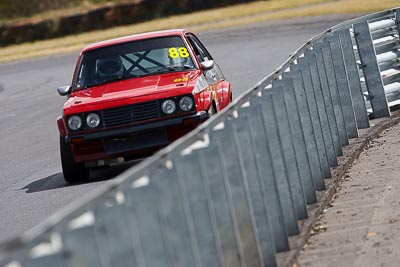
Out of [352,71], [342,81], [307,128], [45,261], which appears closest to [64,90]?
[352,71]

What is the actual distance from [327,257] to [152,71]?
7.12 meters

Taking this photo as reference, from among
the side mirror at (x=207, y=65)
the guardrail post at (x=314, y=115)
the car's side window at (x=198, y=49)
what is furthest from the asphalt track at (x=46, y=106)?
the guardrail post at (x=314, y=115)

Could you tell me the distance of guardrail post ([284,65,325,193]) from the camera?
34.3 feet

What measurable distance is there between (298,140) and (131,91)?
482 cm

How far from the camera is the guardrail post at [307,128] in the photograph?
10464 mm

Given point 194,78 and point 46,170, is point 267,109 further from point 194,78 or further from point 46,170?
point 46,170

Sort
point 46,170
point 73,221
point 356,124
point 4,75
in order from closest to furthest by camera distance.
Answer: point 73,221, point 356,124, point 46,170, point 4,75

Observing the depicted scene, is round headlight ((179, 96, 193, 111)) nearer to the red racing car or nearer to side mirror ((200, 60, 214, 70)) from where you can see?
the red racing car

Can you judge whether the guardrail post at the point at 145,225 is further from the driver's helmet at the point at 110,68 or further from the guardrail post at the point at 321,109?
the driver's helmet at the point at 110,68

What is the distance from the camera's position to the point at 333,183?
1133 cm

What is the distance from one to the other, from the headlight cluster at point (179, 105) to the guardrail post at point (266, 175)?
556 centimetres

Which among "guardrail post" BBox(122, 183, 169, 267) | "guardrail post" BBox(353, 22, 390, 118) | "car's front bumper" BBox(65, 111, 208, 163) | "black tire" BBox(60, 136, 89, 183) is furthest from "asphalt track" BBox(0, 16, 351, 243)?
"guardrail post" BBox(122, 183, 169, 267)

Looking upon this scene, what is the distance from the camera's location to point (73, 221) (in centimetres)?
512

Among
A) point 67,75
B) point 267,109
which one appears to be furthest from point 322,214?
point 67,75
